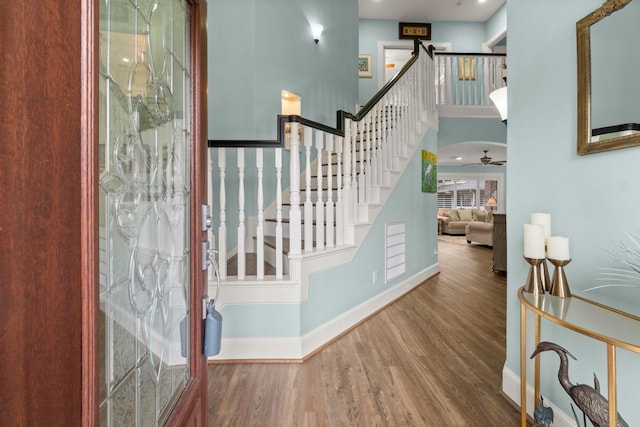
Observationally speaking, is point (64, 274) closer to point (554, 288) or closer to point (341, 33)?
point (554, 288)

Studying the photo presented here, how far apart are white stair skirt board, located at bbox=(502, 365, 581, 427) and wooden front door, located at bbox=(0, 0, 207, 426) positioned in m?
1.55

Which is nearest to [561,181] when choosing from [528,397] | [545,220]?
[545,220]

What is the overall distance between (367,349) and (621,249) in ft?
5.42

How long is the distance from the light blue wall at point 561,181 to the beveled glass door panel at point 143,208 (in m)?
1.56

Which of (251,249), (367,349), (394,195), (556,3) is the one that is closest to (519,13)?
(556,3)

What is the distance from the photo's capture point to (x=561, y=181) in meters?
1.45

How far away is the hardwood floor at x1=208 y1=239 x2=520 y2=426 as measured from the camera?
162cm

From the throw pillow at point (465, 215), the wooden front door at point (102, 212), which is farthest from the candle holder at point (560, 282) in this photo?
the throw pillow at point (465, 215)

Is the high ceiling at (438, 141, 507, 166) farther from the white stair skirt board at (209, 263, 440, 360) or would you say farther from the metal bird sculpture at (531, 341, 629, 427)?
the metal bird sculpture at (531, 341, 629, 427)

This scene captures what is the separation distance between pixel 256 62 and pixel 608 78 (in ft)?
10.4

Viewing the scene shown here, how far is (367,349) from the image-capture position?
236 cm

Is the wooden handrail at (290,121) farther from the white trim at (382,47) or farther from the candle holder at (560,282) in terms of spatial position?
the white trim at (382,47)

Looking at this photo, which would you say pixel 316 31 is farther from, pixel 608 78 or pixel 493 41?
pixel 493 41

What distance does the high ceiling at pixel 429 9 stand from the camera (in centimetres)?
701
